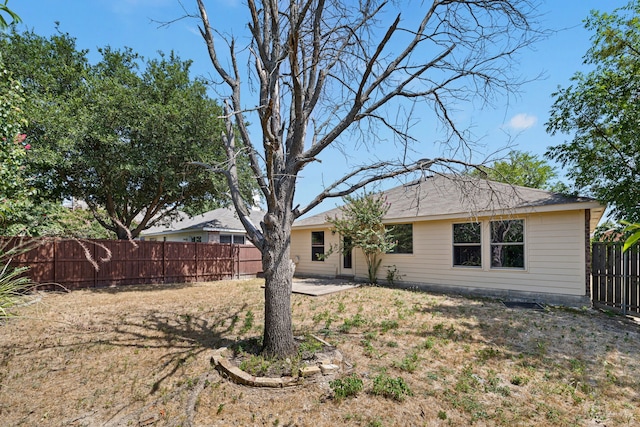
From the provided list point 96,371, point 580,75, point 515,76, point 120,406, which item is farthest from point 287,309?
point 580,75

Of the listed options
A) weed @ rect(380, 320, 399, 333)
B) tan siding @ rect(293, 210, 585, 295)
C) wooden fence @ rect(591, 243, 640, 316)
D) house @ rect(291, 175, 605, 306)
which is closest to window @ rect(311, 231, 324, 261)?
house @ rect(291, 175, 605, 306)

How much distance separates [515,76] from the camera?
15.0ft

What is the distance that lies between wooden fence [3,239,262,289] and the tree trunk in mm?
6846

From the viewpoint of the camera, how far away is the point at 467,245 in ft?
32.6

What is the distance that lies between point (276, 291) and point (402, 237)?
7927 mm

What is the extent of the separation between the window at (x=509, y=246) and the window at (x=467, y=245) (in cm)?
44

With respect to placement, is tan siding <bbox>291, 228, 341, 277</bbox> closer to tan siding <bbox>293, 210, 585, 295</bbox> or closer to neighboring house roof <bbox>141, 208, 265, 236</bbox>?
tan siding <bbox>293, 210, 585, 295</bbox>

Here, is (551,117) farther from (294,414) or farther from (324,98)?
(294,414)

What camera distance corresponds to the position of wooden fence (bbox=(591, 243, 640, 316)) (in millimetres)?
7375

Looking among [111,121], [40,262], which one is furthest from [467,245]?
[40,262]

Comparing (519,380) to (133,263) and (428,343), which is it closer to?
(428,343)

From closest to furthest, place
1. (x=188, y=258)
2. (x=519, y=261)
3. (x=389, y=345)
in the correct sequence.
→ (x=389, y=345) < (x=519, y=261) < (x=188, y=258)

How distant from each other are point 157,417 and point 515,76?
641 centimetres

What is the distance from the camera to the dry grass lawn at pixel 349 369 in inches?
133
